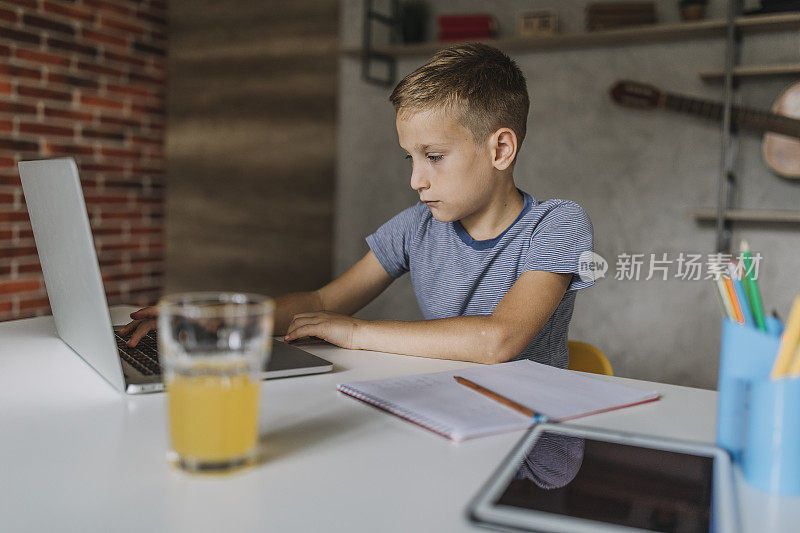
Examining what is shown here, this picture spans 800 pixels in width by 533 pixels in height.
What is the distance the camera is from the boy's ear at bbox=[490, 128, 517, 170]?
1.30 metres

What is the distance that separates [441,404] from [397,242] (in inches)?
31.9

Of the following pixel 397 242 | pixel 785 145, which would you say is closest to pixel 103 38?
pixel 397 242

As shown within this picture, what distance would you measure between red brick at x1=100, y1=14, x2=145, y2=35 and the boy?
1865 mm

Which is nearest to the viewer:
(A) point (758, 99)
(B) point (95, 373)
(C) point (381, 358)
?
(B) point (95, 373)

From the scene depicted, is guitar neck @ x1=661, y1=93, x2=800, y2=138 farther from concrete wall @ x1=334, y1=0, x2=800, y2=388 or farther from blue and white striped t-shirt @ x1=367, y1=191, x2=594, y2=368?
blue and white striped t-shirt @ x1=367, y1=191, x2=594, y2=368

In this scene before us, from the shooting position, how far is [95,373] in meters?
0.82

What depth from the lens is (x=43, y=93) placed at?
2508mm

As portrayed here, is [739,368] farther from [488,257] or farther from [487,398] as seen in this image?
[488,257]

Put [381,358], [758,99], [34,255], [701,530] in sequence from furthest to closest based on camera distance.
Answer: [34,255], [758,99], [381,358], [701,530]

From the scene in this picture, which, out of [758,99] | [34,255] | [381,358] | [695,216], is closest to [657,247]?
[695,216]

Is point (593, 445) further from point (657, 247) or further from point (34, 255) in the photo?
point (34, 255)

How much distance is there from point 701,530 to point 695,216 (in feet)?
7.32

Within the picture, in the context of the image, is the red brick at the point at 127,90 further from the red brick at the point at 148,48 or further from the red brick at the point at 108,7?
the red brick at the point at 108,7
